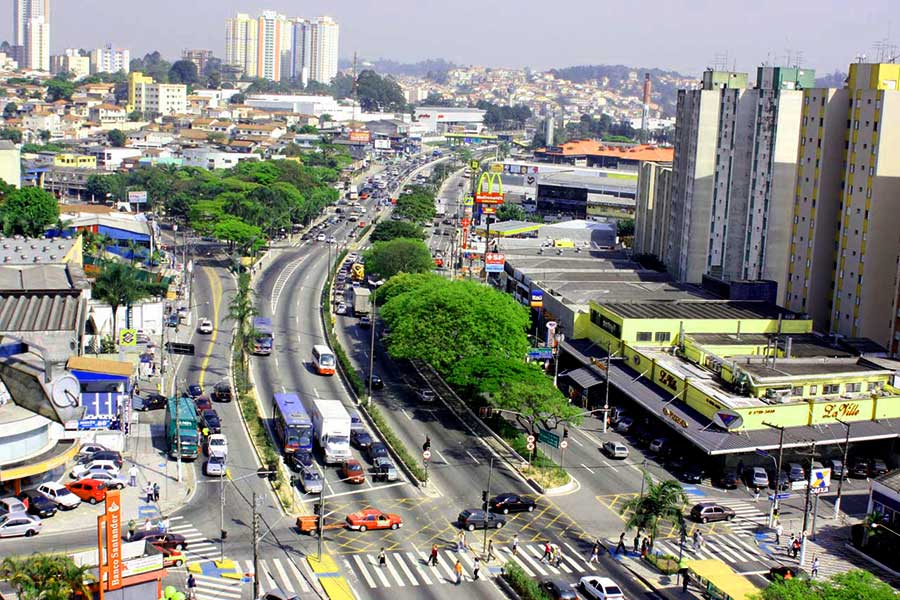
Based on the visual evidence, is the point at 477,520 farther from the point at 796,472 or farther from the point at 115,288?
the point at 115,288

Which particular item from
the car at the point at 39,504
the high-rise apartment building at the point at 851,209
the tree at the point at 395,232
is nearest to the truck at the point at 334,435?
the car at the point at 39,504

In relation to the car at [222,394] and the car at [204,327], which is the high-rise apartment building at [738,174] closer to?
the car at [204,327]

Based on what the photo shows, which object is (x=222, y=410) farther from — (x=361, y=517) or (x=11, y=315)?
(x=361, y=517)

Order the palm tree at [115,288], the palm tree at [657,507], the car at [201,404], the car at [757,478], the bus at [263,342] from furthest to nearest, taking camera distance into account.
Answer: the bus at [263,342] < the palm tree at [115,288] < the car at [201,404] < the car at [757,478] < the palm tree at [657,507]

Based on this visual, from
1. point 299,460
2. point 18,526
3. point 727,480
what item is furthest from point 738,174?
point 18,526

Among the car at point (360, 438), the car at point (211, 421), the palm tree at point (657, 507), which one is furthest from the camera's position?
the car at point (211, 421)

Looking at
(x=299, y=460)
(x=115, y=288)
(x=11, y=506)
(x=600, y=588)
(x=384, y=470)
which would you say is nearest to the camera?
(x=600, y=588)
